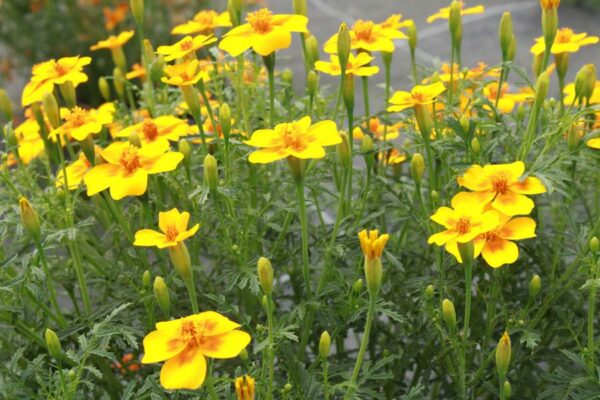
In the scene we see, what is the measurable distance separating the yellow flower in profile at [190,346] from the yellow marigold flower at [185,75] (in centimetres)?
43

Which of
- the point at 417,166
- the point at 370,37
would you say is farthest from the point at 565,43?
the point at 417,166

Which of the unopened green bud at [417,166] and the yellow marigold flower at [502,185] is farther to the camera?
the unopened green bud at [417,166]

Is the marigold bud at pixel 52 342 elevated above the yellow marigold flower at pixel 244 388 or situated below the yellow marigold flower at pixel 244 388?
below

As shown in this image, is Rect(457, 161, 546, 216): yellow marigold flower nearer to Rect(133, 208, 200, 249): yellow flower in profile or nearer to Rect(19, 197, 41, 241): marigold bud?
Rect(133, 208, 200, 249): yellow flower in profile

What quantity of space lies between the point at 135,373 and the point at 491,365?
1.94 ft

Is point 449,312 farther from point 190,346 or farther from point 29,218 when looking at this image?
point 29,218

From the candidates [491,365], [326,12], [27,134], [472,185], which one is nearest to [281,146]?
[472,185]

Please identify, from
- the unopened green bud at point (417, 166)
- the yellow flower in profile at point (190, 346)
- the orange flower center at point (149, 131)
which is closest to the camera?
the yellow flower in profile at point (190, 346)

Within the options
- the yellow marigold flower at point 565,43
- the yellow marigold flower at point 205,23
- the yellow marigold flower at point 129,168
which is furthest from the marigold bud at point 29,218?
the yellow marigold flower at point 565,43

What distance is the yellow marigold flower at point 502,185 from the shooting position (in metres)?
1.08

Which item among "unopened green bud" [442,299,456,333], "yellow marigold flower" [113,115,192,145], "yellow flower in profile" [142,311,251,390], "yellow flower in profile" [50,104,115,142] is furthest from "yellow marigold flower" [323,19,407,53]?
"yellow flower in profile" [142,311,251,390]

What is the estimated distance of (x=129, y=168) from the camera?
1.17 meters

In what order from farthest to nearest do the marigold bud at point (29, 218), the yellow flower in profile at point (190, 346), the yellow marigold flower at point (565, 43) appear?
1. the yellow marigold flower at point (565, 43)
2. the marigold bud at point (29, 218)
3. the yellow flower in profile at point (190, 346)

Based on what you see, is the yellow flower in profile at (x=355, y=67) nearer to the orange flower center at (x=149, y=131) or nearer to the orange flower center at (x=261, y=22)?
the orange flower center at (x=261, y=22)
